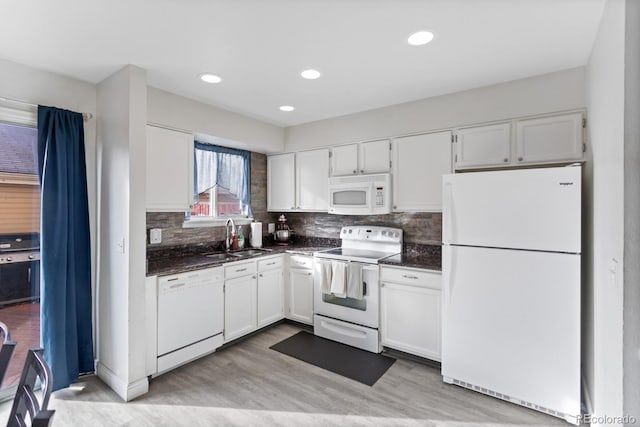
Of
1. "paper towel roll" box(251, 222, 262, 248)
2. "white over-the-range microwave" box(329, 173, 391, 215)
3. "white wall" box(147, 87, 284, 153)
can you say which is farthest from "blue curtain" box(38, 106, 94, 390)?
"white over-the-range microwave" box(329, 173, 391, 215)

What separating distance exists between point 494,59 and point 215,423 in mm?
3108

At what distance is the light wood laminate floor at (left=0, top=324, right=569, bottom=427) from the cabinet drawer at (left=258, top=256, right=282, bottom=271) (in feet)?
3.31

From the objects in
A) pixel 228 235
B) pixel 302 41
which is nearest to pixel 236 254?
pixel 228 235

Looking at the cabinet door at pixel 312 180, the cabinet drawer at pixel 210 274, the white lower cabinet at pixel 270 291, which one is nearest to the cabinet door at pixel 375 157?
the cabinet door at pixel 312 180

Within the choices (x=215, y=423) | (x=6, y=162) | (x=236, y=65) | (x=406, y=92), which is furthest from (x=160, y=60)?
(x=215, y=423)

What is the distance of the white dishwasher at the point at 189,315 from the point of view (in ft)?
8.56

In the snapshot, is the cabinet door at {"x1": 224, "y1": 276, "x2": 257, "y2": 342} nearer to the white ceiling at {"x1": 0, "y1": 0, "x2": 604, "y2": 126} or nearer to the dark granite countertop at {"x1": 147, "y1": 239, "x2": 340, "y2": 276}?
the dark granite countertop at {"x1": 147, "y1": 239, "x2": 340, "y2": 276}

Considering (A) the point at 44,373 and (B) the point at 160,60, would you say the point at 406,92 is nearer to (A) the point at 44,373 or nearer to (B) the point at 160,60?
(B) the point at 160,60

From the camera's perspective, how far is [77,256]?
8.11 ft

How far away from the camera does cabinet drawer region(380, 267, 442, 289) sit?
8.96 feet

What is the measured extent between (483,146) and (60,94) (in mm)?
3434

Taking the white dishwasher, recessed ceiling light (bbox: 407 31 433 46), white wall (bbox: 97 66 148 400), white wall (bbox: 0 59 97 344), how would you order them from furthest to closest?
the white dishwasher
white wall (bbox: 97 66 148 400)
white wall (bbox: 0 59 97 344)
recessed ceiling light (bbox: 407 31 433 46)

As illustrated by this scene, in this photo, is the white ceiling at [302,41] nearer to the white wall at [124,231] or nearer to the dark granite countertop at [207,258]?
the white wall at [124,231]

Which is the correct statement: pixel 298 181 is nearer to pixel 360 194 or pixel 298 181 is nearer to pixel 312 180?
pixel 312 180
